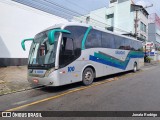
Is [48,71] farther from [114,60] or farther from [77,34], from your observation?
[114,60]

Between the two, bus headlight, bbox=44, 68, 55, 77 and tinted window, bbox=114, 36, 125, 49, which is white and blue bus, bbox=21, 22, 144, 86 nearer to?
bus headlight, bbox=44, 68, 55, 77

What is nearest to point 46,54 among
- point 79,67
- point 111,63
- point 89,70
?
point 79,67

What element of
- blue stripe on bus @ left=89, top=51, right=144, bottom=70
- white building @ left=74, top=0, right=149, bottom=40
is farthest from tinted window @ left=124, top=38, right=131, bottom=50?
white building @ left=74, top=0, right=149, bottom=40

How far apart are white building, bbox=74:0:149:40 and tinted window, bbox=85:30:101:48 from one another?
83.9ft

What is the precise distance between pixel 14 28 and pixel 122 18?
2854cm

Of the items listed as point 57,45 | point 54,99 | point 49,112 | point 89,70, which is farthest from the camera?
point 89,70

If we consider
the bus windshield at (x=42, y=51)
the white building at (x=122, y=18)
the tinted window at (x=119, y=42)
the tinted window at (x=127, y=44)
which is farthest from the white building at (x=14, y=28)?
the white building at (x=122, y=18)

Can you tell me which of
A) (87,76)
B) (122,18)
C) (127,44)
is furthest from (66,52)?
(122,18)

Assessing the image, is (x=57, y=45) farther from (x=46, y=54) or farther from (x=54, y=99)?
(x=54, y=99)

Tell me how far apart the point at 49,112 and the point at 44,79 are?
7.82 ft

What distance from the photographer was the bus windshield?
695 cm

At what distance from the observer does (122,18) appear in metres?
38.2

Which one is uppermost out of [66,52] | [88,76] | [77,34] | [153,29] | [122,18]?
[122,18]

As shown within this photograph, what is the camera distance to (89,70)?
347 inches
